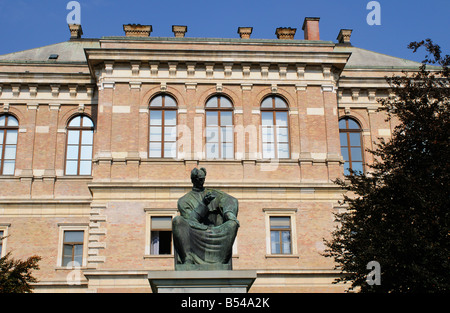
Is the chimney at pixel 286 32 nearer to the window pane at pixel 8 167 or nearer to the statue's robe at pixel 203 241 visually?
the window pane at pixel 8 167

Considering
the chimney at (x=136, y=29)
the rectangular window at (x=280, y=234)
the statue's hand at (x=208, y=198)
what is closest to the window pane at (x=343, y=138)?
the rectangular window at (x=280, y=234)

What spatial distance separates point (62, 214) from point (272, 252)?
919cm

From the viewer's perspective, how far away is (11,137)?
28578mm

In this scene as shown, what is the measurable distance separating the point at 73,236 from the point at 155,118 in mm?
6170

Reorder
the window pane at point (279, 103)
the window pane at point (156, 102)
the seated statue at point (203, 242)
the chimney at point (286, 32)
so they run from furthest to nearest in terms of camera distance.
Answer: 1. the chimney at point (286, 32)
2. the window pane at point (279, 103)
3. the window pane at point (156, 102)
4. the seated statue at point (203, 242)

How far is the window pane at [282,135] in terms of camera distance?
1054 inches

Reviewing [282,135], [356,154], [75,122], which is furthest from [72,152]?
[356,154]

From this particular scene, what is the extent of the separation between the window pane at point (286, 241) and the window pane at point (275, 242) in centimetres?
20

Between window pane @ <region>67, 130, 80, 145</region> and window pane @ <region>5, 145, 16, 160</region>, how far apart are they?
241 centimetres

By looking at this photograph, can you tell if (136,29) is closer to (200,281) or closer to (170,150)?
(170,150)

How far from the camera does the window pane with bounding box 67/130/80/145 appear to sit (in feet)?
93.8

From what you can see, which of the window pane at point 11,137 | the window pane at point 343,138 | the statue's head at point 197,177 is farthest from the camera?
the window pane at point 343,138

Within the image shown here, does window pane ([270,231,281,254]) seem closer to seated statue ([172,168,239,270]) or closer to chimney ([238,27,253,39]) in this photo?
chimney ([238,27,253,39])
